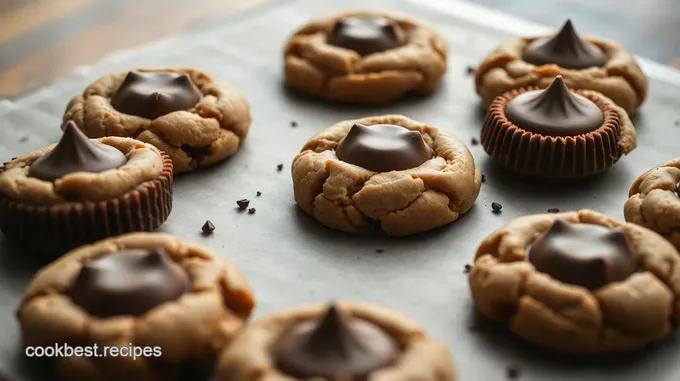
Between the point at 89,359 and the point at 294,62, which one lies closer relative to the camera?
the point at 89,359

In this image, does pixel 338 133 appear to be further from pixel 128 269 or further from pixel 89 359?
pixel 89 359

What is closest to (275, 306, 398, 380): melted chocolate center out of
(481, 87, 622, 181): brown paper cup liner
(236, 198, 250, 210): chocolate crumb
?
(236, 198, 250, 210): chocolate crumb

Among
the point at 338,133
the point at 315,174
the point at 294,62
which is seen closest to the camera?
the point at 315,174

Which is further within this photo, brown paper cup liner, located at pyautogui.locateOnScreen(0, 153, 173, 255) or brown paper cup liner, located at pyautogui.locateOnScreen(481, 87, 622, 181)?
brown paper cup liner, located at pyautogui.locateOnScreen(481, 87, 622, 181)

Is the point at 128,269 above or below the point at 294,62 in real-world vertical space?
above

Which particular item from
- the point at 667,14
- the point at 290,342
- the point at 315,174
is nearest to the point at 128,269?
the point at 290,342

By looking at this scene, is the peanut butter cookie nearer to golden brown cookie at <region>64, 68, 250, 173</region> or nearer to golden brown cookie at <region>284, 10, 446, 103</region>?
golden brown cookie at <region>284, 10, 446, 103</region>

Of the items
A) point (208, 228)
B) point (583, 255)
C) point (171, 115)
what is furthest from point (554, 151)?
point (171, 115)
